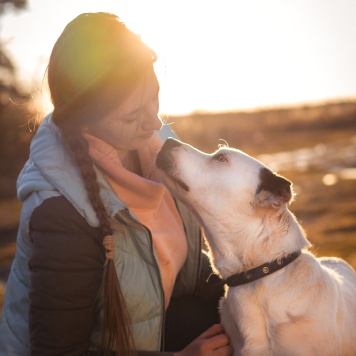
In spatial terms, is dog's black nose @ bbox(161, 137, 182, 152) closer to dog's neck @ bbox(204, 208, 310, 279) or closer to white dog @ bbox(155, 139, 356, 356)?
white dog @ bbox(155, 139, 356, 356)

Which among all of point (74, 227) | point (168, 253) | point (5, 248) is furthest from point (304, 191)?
point (74, 227)

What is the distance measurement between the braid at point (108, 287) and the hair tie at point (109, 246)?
0.02 meters

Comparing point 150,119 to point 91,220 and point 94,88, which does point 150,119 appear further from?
point 91,220

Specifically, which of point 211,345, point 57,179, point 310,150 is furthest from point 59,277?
point 310,150

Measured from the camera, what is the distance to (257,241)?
334 cm

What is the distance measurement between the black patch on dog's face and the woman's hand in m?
0.88

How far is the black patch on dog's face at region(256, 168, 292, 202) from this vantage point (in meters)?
3.28

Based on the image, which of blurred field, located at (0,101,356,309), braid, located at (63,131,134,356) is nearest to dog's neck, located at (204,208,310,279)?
braid, located at (63,131,134,356)

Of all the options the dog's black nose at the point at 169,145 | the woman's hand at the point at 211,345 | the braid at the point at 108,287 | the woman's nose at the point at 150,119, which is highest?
the woman's nose at the point at 150,119

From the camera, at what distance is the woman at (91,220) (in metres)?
3.05

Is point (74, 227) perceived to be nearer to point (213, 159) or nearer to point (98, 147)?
point (98, 147)

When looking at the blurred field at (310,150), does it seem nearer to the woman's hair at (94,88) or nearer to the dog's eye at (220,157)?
the dog's eye at (220,157)

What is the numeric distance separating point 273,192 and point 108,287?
3.49 feet

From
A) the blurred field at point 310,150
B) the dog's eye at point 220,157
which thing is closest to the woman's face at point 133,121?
the dog's eye at point 220,157
